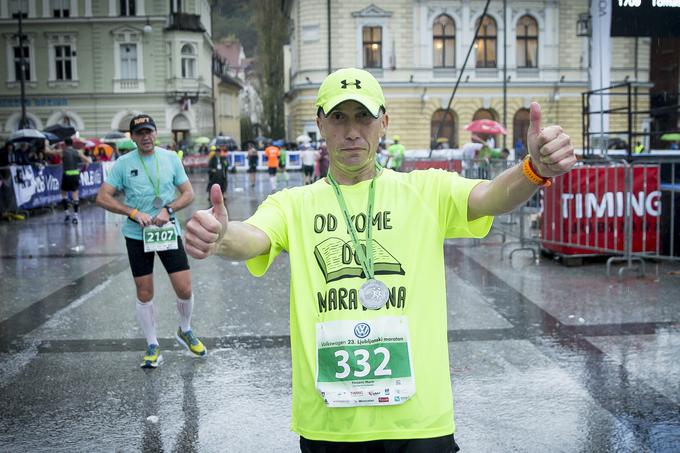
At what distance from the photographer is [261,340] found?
7004 millimetres

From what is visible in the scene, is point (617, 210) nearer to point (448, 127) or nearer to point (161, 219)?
point (161, 219)

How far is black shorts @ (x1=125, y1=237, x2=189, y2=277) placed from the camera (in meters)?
6.11

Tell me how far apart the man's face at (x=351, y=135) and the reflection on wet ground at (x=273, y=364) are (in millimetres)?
2402

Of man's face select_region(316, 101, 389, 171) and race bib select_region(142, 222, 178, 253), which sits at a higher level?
man's face select_region(316, 101, 389, 171)

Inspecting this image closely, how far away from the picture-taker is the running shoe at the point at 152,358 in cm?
616

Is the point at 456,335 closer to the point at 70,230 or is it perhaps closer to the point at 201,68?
the point at 70,230

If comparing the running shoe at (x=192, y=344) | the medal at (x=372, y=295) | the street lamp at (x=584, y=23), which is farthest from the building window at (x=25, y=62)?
the medal at (x=372, y=295)

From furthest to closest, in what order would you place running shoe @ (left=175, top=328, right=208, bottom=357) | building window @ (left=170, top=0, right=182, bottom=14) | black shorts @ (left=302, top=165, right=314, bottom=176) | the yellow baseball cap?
building window @ (left=170, top=0, right=182, bottom=14) → black shorts @ (left=302, top=165, right=314, bottom=176) → running shoe @ (left=175, top=328, right=208, bottom=357) → the yellow baseball cap

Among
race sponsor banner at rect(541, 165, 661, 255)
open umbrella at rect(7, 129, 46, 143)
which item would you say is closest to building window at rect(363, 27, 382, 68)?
open umbrella at rect(7, 129, 46, 143)

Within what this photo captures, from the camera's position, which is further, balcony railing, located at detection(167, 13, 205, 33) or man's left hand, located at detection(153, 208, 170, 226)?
balcony railing, located at detection(167, 13, 205, 33)

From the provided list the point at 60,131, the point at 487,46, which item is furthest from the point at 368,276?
the point at 487,46

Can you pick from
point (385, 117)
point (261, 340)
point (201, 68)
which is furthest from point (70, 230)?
point (201, 68)

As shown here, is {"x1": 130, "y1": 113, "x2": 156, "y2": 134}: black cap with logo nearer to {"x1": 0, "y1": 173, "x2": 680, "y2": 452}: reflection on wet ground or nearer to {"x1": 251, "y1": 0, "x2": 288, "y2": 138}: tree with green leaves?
{"x1": 0, "y1": 173, "x2": 680, "y2": 452}: reflection on wet ground

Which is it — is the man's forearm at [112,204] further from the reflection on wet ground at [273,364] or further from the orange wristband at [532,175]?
the orange wristband at [532,175]
